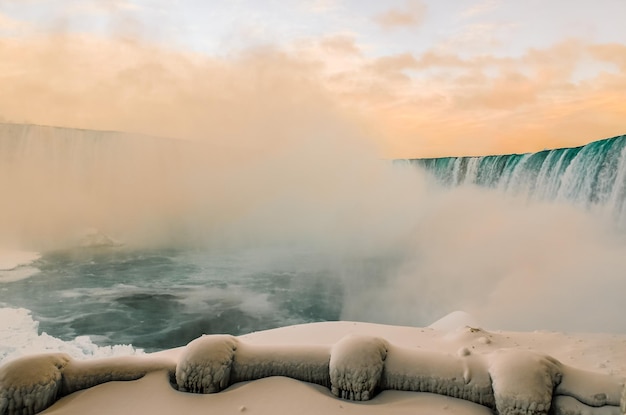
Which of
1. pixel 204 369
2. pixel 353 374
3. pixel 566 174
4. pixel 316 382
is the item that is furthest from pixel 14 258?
pixel 566 174

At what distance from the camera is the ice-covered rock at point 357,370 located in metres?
2.29

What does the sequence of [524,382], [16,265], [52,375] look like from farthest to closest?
1. [16,265]
2. [52,375]
3. [524,382]

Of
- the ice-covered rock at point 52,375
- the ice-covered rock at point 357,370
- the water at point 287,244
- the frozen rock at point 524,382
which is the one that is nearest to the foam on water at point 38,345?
the water at point 287,244

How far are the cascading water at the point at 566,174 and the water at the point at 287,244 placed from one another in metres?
0.04

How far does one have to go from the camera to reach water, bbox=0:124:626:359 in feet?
28.3

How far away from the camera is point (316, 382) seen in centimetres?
242

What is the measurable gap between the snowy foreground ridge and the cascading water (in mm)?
8837

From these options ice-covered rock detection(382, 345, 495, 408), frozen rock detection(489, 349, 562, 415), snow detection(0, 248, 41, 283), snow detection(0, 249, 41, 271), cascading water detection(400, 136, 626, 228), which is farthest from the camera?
snow detection(0, 249, 41, 271)

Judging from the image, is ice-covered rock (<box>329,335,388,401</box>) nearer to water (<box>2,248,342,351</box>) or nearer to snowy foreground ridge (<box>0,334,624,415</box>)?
snowy foreground ridge (<box>0,334,624,415</box>)

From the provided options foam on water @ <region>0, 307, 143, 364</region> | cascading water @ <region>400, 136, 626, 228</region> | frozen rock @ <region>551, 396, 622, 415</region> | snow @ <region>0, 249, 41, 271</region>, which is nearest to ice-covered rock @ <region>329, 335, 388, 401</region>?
frozen rock @ <region>551, 396, 622, 415</region>

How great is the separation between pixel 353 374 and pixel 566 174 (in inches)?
428

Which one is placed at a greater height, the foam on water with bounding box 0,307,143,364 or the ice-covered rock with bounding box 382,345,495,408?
the ice-covered rock with bounding box 382,345,495,408

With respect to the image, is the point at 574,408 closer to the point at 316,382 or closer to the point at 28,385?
the point at 316,382

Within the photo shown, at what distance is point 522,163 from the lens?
13.5m
